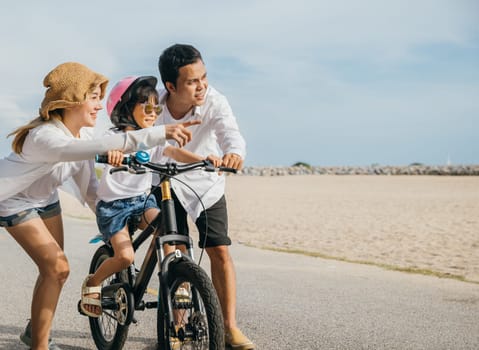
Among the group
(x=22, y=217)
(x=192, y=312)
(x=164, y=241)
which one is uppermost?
(x=22, y=217)

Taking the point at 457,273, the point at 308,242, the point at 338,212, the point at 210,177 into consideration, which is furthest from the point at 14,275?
the point at 338,212

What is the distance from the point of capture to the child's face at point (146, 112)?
447cm

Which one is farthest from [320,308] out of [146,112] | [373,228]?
[373,228]

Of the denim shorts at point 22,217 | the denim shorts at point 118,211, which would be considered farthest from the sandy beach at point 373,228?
the denim shorts at point 22,217

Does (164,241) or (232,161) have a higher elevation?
(232,161)

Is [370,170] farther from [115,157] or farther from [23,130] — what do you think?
[115,157]

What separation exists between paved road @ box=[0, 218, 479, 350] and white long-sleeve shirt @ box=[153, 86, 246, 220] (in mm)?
1216

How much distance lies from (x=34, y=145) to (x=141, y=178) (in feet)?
2.39

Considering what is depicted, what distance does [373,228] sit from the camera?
1822 cm

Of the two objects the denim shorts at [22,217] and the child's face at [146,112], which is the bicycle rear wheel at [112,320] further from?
the child's face at [146,112]

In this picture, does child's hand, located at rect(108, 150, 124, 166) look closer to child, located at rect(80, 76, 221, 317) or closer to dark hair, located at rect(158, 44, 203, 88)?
child, located at rect(80, 76, 221, 317)

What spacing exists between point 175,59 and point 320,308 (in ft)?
10.6

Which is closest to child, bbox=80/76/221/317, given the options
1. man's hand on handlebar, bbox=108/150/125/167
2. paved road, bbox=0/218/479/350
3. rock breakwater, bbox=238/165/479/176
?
man's hand on handlebar, bbox=108/150/125/167

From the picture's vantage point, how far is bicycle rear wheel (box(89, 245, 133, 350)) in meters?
4.47
